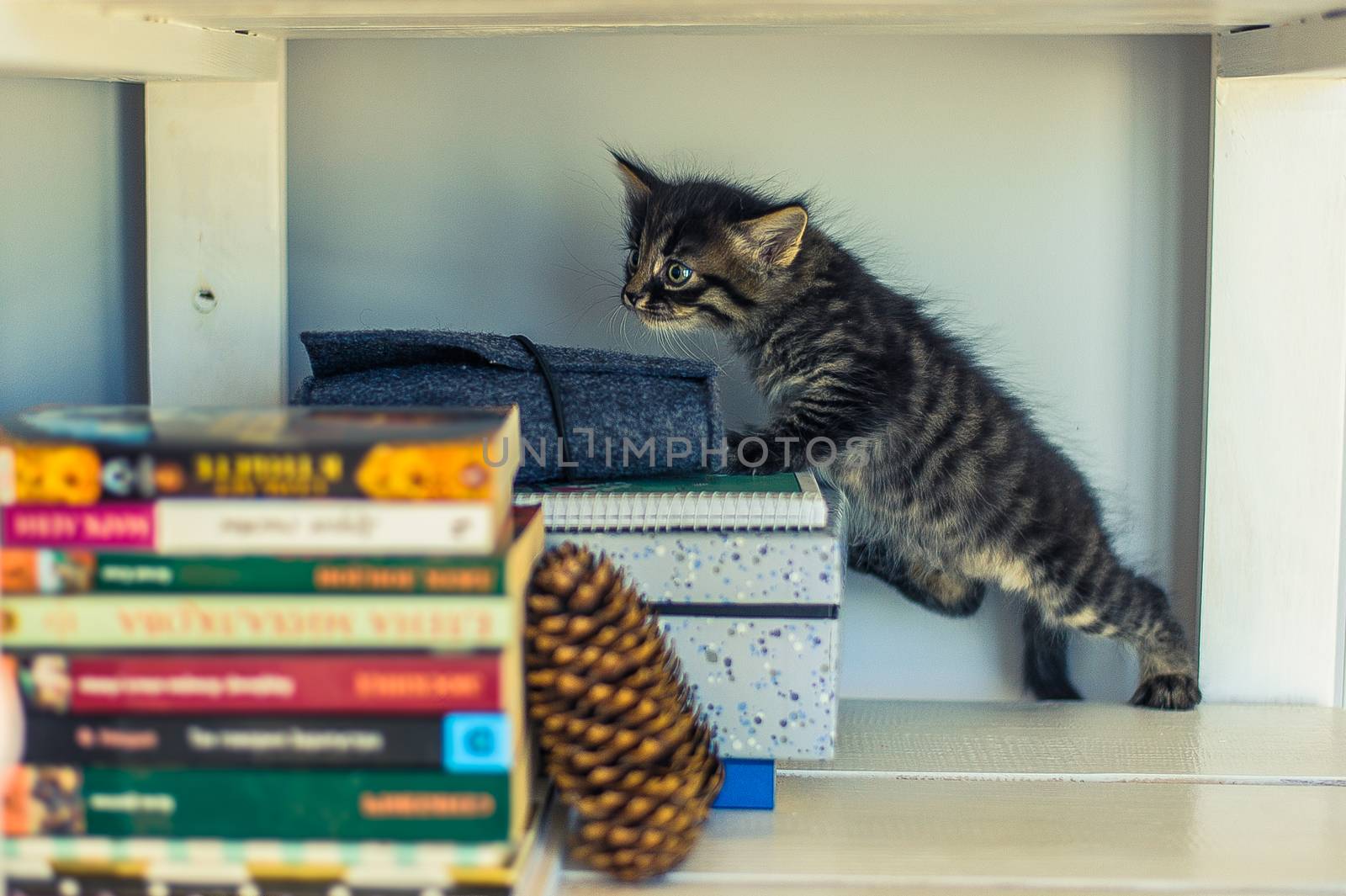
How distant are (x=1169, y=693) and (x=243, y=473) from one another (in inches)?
36.6

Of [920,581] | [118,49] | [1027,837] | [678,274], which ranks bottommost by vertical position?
[1027,837]

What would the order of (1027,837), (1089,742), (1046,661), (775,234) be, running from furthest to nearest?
(1046,661)
(775,234)
(1089,742)
(1027,837)

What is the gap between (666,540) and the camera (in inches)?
34.6

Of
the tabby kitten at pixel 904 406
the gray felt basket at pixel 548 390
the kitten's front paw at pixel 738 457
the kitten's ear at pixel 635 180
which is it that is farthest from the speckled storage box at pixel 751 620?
the kitten's ear at pixel 635 180

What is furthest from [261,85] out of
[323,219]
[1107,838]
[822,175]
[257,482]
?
[1107,838]

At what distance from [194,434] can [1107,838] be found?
65cm

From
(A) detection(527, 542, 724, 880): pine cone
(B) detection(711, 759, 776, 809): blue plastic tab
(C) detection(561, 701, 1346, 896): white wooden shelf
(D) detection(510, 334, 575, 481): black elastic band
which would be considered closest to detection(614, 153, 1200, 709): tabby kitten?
(C) detection(561, 701, 1346, 896): white wooden shelf

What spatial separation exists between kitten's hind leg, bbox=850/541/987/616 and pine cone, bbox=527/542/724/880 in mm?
554

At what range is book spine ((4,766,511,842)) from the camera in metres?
0.65

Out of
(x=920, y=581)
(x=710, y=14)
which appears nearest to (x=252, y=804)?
(x=710, y=14)

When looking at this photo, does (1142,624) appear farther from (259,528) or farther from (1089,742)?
(259,528)

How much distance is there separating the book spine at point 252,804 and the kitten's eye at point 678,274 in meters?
0.70

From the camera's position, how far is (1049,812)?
3.01ft

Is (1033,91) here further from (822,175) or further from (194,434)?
(194,434)
